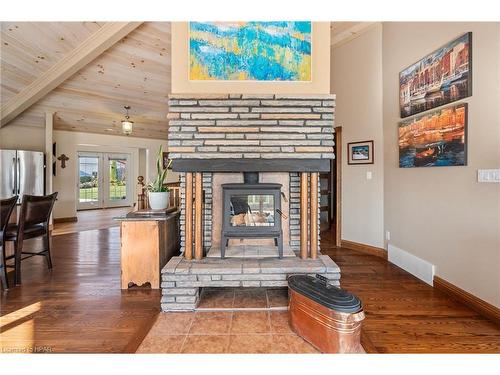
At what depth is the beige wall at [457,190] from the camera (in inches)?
83.8

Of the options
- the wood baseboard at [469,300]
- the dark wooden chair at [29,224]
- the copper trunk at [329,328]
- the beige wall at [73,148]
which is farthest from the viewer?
the beige wall at [73,148]

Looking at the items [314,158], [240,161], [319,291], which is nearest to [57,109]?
[240,161]

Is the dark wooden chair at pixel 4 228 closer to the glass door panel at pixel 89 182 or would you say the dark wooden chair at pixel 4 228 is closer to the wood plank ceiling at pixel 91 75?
the wood plank ceiling at pixel 91 75

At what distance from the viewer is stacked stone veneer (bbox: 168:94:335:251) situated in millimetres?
2424

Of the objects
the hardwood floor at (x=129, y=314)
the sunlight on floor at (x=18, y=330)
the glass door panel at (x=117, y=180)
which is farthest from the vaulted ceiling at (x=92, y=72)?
the sunlight on floor at (x=18, y=330)

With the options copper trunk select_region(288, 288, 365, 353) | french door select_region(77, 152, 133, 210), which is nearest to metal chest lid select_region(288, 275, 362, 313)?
copper trunk select_region(288, 288, 365, 353)

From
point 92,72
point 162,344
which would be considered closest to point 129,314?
point 162,344

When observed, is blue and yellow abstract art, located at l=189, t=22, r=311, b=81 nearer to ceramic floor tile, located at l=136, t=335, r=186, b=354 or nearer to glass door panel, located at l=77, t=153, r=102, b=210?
ceramic floor tile, located at l=136, t=335, r=186, b=354

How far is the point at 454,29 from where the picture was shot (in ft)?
8.11

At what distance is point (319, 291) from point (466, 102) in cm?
216

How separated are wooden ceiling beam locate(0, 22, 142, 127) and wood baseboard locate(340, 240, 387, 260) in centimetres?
450

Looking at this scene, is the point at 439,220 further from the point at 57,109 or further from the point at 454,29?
the point at 57,109

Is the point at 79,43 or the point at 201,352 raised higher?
the point at 79,43

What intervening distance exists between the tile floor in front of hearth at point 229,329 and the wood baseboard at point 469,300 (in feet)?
5.07
